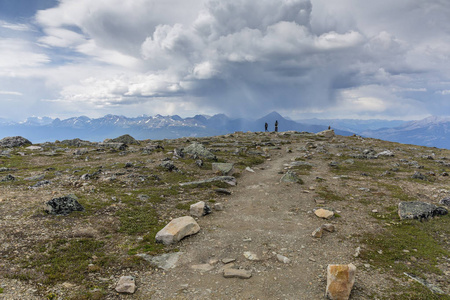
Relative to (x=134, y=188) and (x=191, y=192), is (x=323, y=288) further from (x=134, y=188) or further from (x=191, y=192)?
(x=134, y=188)

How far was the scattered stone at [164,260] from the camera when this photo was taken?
1234cm

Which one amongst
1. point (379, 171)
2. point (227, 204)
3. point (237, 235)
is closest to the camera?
point (237, 235)

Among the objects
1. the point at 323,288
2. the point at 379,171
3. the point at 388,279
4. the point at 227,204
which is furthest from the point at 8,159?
the point at 379,171

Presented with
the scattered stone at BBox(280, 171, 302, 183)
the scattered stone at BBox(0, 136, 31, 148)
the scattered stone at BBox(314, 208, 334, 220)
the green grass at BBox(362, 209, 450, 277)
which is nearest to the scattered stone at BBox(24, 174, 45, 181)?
the scattered stone at BBox(280, 171, 302, 183)

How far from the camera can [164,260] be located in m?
12.8

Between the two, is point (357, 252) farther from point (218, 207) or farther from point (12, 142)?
point (12, 142)

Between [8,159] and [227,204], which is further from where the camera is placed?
[8,159]

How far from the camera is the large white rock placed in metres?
14.4

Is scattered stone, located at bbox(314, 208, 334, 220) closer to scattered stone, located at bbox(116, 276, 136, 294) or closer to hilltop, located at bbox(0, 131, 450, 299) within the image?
hilltop, located at bbox(0, 131, 450, 299)

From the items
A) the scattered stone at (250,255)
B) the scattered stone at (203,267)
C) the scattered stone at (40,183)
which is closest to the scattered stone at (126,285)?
the scattered stone at (203,267)

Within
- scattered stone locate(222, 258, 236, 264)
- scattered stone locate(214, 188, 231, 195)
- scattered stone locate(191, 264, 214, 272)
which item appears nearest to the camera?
scattered stone locate(191, 264, 214, 272)

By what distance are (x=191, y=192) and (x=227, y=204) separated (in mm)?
4588

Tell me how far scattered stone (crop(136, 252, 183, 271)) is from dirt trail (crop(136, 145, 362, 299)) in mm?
387

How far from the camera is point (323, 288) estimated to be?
1059 cm
